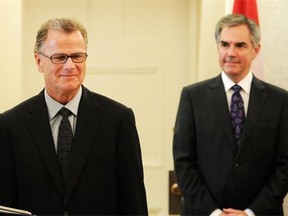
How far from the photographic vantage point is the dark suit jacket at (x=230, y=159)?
103 inches

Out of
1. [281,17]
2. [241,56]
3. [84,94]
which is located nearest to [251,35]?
[241,56]

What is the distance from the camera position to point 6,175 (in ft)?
7.16

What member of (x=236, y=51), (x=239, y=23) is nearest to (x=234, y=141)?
(x=236, y=51)

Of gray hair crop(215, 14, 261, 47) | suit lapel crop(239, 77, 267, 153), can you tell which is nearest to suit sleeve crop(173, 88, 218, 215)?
suit lapel crop(239, 77, 267, 153)

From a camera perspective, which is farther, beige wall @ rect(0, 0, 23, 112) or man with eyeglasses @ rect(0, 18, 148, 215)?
beige wall @ rect(0, 0, 23, 112)

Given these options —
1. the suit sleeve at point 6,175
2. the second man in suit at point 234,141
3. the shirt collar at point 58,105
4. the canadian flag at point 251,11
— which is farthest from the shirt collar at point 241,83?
the suit sleeve at point 6,175

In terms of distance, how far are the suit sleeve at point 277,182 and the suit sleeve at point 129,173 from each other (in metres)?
0.62

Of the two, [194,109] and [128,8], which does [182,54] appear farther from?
[194,109]

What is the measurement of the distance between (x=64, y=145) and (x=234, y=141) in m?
0.84

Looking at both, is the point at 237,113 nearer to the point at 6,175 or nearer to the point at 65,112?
the point at 65,112

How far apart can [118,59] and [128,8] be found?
33 cm

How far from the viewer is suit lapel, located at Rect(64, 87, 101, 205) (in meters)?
2.14

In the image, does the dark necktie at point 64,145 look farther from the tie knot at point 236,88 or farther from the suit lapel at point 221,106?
the tie knot at point 236,88

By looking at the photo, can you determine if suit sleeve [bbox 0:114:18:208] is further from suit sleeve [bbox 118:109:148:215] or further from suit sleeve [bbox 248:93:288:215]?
suit sleeve [bbox 248:93:288:215]
